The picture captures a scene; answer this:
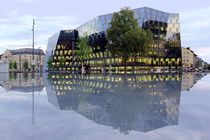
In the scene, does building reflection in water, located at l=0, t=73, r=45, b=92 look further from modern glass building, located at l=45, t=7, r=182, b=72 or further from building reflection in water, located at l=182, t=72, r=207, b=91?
modern glass building, located at l=45, t=7, r=182, b=72

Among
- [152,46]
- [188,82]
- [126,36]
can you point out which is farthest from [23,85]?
[152,46]

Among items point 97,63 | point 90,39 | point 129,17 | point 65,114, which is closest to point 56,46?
point 90,39

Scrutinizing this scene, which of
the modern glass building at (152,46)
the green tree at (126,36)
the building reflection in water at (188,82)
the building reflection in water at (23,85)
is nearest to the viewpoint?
the building reflection in water at (23,85)

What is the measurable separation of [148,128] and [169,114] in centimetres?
217

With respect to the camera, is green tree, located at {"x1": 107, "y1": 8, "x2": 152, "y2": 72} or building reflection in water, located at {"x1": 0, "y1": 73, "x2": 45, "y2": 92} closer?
building reflection in water, located at {"x1": 0, "y1": 73, "x2": 45, "y2": 92}

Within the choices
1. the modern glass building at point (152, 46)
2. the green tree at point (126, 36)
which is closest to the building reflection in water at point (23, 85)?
the green tree at point (126, 36)

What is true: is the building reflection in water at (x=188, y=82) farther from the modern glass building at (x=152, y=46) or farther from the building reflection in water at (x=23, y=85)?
the modern glass building at (x=152, y=46)

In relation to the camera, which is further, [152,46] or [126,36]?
[152,46]

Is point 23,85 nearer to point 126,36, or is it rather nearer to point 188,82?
point 188,82

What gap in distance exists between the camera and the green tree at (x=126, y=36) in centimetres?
4825

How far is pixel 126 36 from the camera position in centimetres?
4844

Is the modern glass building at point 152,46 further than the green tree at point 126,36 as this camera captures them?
Yes

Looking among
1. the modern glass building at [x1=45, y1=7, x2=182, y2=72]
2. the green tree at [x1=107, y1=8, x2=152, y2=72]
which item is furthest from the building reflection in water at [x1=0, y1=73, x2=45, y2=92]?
the modern glass building at [x1=45, y1=7, x2=182, y2=72]

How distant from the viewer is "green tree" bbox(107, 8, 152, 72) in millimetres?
48250
